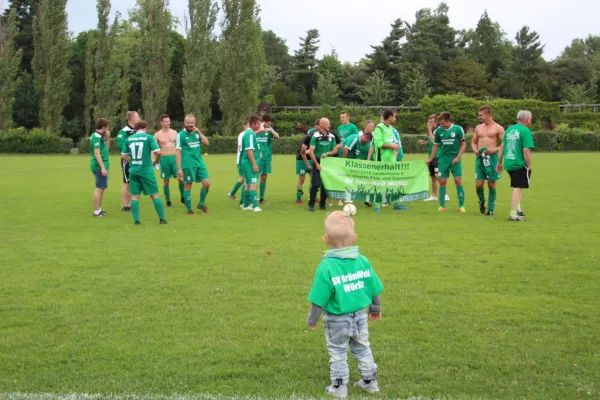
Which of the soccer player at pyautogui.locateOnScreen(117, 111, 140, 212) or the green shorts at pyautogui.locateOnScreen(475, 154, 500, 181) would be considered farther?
the soccer player at pyautogui.locateOnScreen(117, 111, 140, 212)

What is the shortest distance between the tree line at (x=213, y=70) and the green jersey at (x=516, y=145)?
4643 centimetres

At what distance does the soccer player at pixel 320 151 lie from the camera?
15.0m

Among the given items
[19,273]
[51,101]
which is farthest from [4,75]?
[19,273]

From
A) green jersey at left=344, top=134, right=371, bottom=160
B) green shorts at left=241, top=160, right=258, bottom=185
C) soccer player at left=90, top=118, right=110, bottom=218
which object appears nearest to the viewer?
soccer player at left=90, top=118, right=110, bottom=218

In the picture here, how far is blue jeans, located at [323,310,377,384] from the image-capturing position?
180 inches

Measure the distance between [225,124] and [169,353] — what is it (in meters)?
54.4

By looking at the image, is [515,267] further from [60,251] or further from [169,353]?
[60,251]

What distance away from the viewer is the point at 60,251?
9742 mm

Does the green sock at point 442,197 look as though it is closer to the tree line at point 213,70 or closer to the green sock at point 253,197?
the green sock at point 253,197

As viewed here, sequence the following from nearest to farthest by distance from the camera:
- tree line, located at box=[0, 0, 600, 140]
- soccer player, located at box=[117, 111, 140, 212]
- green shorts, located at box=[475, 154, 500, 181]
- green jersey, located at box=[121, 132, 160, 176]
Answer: green jersey, located at box=[121, 132, 160, 176], green shorts, located at box=[475, 154, 500, 181], soccer player, located at box=[117, 111, 140, 212], tree line, located at box=[0, 0, 600, 140]

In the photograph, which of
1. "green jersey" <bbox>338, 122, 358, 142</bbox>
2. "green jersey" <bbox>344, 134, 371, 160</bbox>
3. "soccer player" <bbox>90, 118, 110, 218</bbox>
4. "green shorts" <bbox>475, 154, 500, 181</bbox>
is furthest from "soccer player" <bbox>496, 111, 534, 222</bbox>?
"soccer player" <bbox>90, 118, 110, 218</bbox>

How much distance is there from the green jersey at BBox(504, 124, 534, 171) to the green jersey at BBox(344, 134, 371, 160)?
4.07m

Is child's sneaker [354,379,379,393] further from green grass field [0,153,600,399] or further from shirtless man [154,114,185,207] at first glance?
shirtless man [154,114,185,207]

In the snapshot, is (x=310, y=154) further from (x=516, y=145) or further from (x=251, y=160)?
(x=516, y=145)
